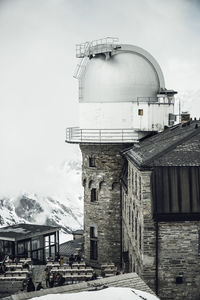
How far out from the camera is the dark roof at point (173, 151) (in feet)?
112

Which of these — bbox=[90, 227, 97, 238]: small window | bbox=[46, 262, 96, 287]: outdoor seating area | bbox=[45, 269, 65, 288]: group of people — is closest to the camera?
bbox=[45, 269, 65, 288]: group of people

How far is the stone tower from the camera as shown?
48.6 m

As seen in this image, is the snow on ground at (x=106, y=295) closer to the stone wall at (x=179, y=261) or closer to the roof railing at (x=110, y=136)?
the stone wall at (x=179, y=261)

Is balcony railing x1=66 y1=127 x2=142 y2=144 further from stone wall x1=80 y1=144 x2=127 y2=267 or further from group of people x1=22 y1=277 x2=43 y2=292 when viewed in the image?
group of people x1=22 y1=277 x2=43 y2=292

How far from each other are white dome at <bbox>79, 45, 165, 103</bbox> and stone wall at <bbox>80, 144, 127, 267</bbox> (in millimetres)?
3830

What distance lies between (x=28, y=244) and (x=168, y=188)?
652 inches

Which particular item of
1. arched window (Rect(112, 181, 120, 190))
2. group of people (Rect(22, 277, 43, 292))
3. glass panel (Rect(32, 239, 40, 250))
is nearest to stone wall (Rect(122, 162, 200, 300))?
group of people (Rect(22, 277, 43, 292))

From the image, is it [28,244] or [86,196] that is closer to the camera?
[28,244]

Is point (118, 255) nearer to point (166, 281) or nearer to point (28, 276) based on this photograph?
point (28, 276)

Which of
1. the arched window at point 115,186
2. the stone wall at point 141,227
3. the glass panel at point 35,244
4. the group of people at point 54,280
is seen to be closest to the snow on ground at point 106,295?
the stone wall at point 141,227

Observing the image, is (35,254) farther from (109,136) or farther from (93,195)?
(109,136)

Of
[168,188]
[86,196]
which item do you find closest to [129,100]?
[86,196]

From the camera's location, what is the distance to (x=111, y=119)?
49062 millimetres

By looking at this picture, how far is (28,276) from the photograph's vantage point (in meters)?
38.5
